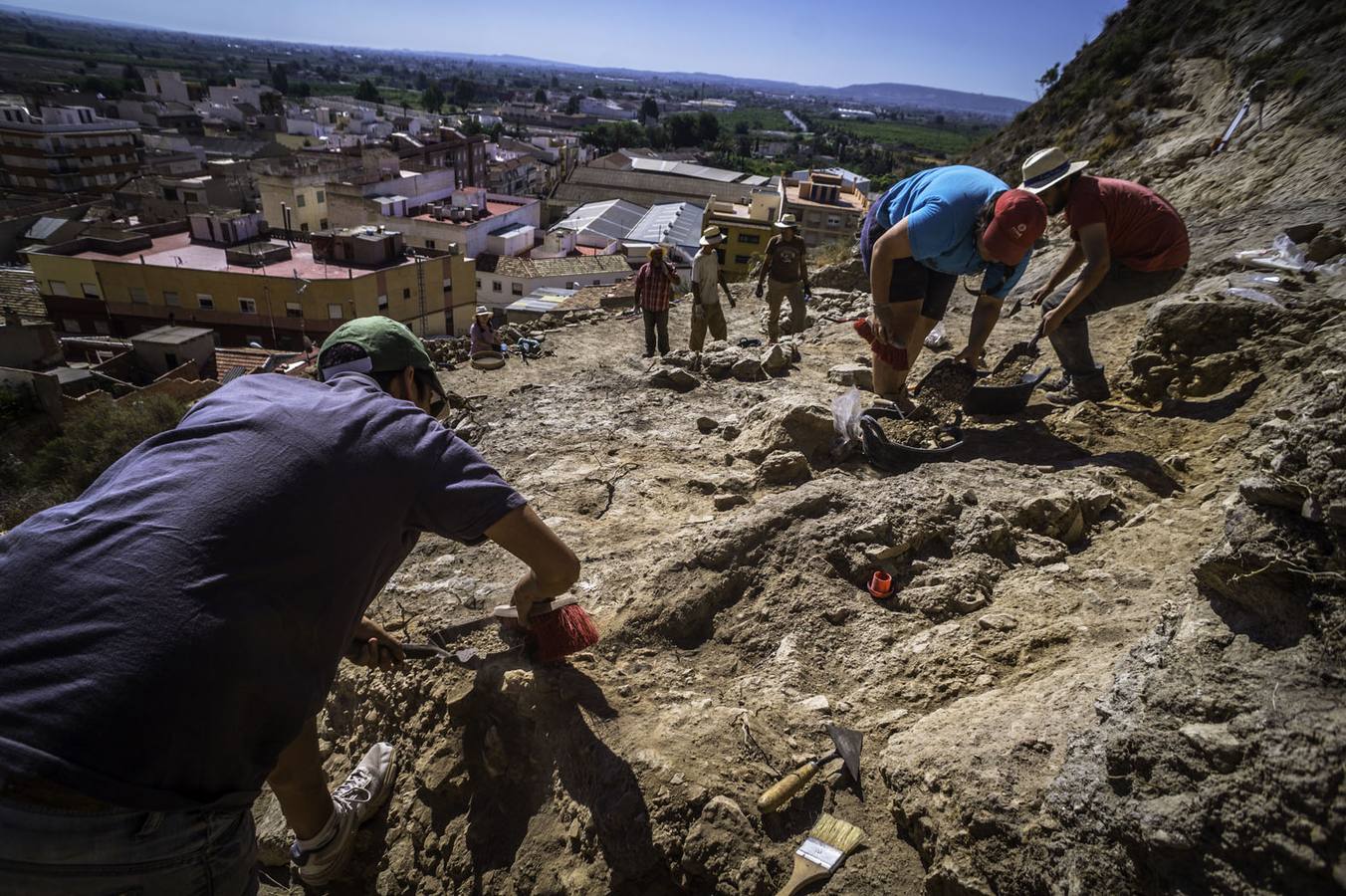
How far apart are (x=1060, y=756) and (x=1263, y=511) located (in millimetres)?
882

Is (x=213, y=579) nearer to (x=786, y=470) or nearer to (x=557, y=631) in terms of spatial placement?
(x=557, y=631)

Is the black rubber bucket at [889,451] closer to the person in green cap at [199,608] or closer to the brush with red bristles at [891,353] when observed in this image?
the brush with red bristles at [891,353]

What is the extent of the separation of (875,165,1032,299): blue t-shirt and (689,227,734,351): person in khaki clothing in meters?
3.68

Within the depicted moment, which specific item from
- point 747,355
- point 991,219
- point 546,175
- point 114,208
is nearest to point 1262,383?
point 991,219

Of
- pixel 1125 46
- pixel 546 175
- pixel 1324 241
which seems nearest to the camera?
pixel 1324 241

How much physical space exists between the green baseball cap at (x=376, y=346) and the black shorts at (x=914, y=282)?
10.8ft

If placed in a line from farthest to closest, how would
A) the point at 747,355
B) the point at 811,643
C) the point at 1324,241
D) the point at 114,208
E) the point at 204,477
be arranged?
the point at 114,208, the point at 747,355, the point at 1324,241, the point at 811,643, the point at 204,477

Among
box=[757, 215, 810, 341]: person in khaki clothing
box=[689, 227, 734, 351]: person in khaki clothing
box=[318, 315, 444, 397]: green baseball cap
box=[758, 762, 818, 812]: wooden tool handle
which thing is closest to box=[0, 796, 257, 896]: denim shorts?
box=[318, 315, 444, 397]: green baseball cap

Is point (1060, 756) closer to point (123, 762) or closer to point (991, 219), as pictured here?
point (123, 762)

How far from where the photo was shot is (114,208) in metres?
34.0

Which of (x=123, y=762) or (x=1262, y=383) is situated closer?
Result: (x=123, y=762)

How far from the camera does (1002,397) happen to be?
458cm

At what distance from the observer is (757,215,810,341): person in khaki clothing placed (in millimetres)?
8141

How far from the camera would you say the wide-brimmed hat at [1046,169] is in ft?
13.9
